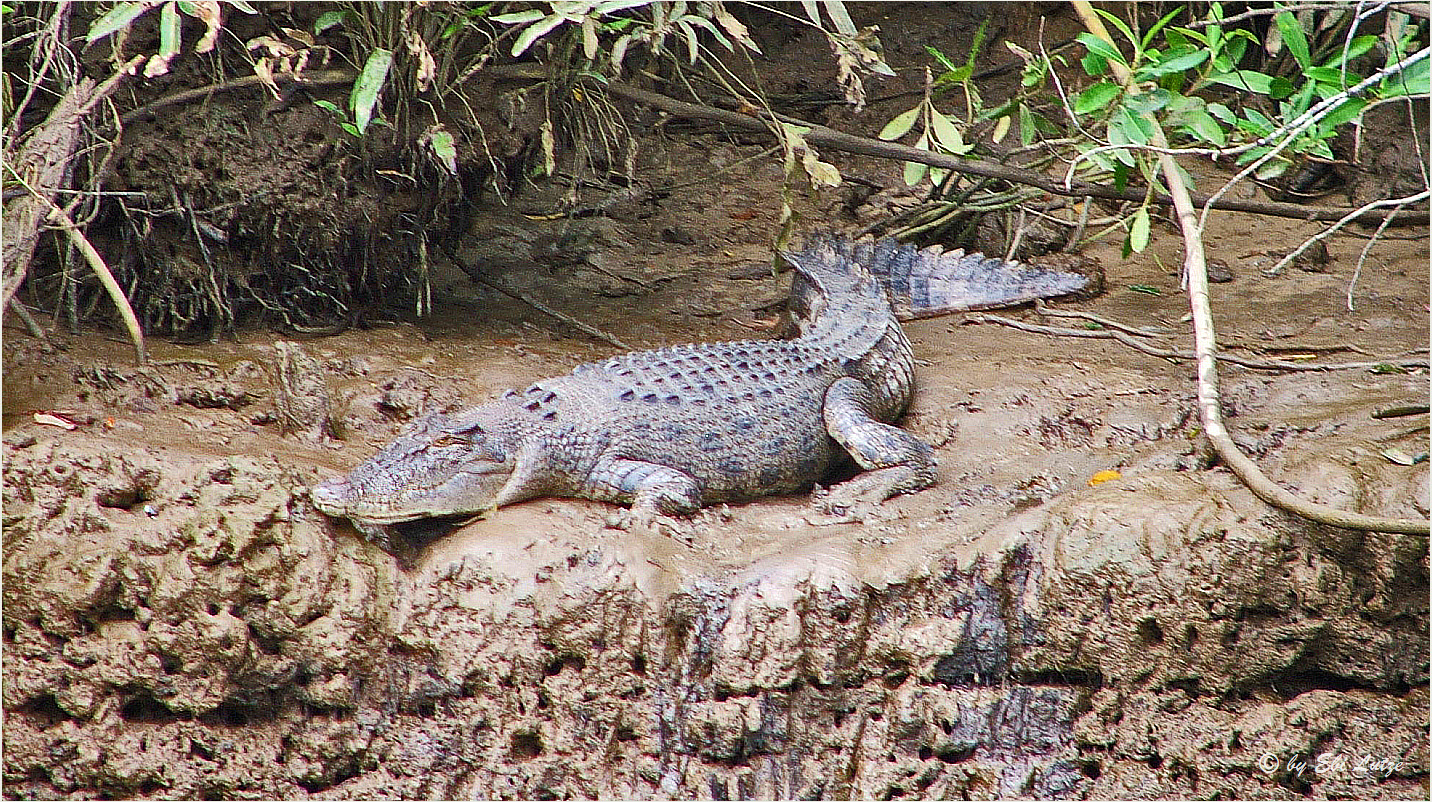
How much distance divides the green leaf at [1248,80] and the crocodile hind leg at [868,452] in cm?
149

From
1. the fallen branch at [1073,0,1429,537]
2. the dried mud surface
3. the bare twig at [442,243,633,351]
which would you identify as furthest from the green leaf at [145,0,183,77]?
the fallen branch at [1073,0,1429,537]

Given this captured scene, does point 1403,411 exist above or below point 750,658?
above

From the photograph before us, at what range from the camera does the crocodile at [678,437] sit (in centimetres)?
365

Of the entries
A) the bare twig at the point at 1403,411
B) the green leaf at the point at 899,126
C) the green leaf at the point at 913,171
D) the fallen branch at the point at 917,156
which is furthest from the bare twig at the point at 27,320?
the bare twig at the point at 1403,411

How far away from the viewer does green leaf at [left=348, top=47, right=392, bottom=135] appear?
12.6ft

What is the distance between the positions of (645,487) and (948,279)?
7.08 ft

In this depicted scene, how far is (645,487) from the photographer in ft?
12.9

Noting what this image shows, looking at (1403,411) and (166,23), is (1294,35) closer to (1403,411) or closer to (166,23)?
(1403,411)

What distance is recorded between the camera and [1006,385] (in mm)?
4523

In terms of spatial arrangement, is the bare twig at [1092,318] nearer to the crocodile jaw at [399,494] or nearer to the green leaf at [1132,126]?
the green leaf at [1132,126]

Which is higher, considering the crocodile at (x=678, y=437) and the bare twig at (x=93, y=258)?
the bare twig at (x=93, y=258)

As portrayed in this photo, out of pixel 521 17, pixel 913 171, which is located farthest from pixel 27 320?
Answer: pixel 913 171

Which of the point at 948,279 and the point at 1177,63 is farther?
the point at 948,279

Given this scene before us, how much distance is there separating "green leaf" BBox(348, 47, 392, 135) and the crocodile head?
0.95 metres
